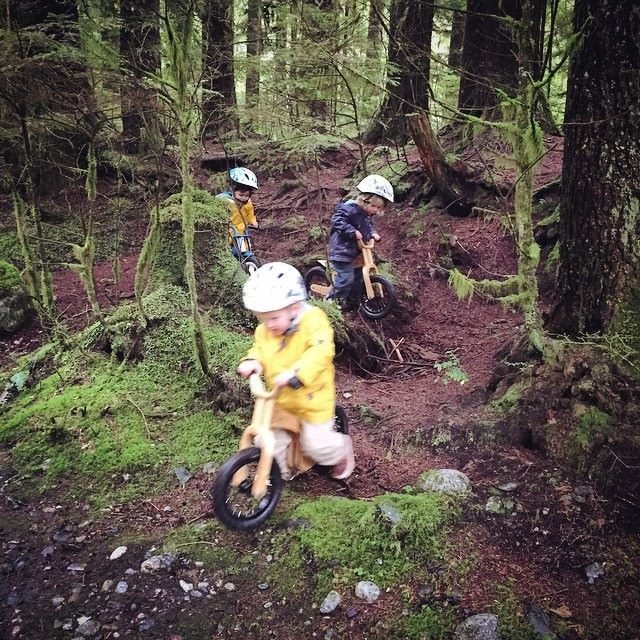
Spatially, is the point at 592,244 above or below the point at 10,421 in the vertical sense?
above

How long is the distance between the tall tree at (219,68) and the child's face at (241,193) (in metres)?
1.03

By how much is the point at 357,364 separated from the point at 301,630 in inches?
151

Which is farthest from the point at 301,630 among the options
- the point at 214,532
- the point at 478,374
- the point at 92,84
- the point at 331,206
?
the point at 331,206

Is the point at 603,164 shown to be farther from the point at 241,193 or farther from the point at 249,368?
the point at 241,193

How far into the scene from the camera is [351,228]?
671cm

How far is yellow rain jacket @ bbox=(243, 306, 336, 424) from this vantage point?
369cm

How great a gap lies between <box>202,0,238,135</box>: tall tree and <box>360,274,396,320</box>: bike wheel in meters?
3.02

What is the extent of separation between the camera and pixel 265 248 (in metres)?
9.97

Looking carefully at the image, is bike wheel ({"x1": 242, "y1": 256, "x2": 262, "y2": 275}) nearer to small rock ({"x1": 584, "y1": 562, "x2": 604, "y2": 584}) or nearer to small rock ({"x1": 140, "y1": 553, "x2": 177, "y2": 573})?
small rock ({"x1": 140, "y1": 553, "x2": 177, "y2": 573})

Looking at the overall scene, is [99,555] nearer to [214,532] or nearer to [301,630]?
[214,532]

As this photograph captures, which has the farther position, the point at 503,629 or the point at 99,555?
the point at 99,555

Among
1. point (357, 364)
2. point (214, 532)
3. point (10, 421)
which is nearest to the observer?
point (214, 532)

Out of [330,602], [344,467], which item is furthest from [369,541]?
[344,467]

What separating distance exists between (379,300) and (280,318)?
3.68 metres
